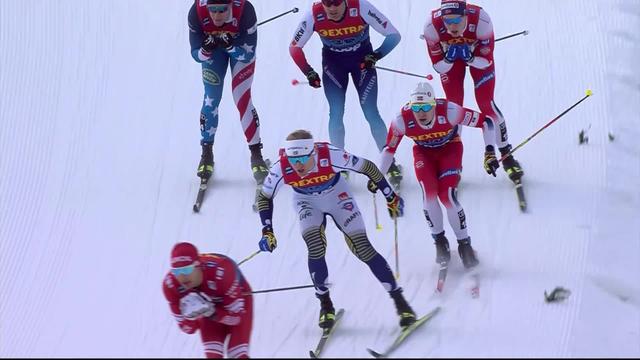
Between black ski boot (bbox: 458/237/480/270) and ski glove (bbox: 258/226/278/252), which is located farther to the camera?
black ski boot (bbox: 458/237/480/270)

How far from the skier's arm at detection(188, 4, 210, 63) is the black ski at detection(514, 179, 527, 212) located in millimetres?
2935

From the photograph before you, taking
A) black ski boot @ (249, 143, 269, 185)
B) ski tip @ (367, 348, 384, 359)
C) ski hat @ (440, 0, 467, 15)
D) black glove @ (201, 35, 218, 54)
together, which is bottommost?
ski tip @ (367, 348, 384, 359)

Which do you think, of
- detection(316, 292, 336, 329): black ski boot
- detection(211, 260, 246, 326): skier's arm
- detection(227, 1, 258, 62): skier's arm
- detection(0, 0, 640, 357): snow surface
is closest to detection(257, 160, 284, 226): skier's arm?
detection(316, 292, 336, 329): black ski boot

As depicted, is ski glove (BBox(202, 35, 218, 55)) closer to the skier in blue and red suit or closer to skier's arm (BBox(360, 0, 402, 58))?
the skier in blue and red suit

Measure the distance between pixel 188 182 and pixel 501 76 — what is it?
3.68 meters

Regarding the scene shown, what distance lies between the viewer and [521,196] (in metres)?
10.1

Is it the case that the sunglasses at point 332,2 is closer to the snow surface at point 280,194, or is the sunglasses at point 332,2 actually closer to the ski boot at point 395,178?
the ski boot at point 395,178

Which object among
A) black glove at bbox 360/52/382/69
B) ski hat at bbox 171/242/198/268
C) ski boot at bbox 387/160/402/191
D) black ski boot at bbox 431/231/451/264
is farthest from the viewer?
ski boot at bbox 387/160/402/191

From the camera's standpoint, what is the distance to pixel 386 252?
976 cm

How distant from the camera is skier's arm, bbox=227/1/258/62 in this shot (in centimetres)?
1023

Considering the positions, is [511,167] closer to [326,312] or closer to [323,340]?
[326,312]

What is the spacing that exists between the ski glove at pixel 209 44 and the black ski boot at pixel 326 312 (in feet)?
8.36

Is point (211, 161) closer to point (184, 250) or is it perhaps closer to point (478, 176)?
point (478, 176)

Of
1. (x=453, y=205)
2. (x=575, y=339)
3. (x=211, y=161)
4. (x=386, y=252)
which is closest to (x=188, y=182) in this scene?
(x=211, y=161)
